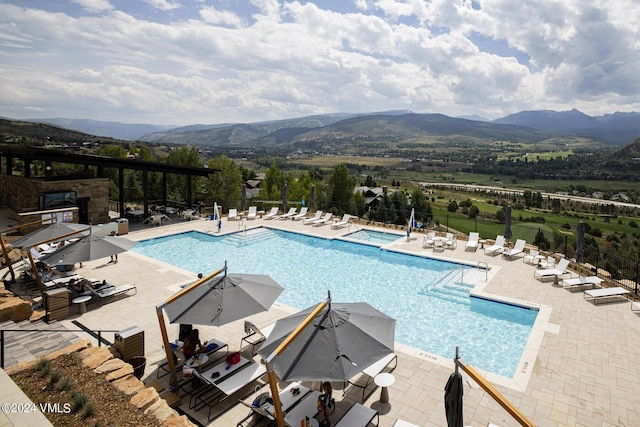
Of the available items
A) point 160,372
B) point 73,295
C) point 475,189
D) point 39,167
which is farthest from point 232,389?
point 475,189

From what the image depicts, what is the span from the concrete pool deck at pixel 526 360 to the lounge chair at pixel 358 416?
1.16ft

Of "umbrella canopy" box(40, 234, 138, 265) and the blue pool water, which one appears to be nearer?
"umbrella canopy" box(40, 234, 138, 265)

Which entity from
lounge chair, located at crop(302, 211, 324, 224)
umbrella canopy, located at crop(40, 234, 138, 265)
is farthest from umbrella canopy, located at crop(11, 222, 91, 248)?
lounge chair, located at crop(302, 211, 324, 224)

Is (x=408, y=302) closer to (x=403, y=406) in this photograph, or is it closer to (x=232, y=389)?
(x=403, y=406)

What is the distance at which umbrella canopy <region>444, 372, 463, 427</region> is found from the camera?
3.96m

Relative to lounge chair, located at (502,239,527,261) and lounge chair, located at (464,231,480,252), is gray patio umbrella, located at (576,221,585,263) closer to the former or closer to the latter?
lounge chair, located at (502,239,527,261)

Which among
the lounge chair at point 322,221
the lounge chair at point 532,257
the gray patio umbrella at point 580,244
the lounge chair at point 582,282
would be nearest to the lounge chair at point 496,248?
the lounge chair at point 532,257

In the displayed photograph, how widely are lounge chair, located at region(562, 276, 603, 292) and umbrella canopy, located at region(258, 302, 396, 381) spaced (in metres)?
8.35

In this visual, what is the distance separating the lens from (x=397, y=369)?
22.1ft

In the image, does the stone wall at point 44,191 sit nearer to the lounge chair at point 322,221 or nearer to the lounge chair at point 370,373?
the lounge chair at point 322,221

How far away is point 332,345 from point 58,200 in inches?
618

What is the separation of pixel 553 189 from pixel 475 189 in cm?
1873

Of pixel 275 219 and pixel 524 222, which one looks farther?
pixel 524 222

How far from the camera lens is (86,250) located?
884 cm
